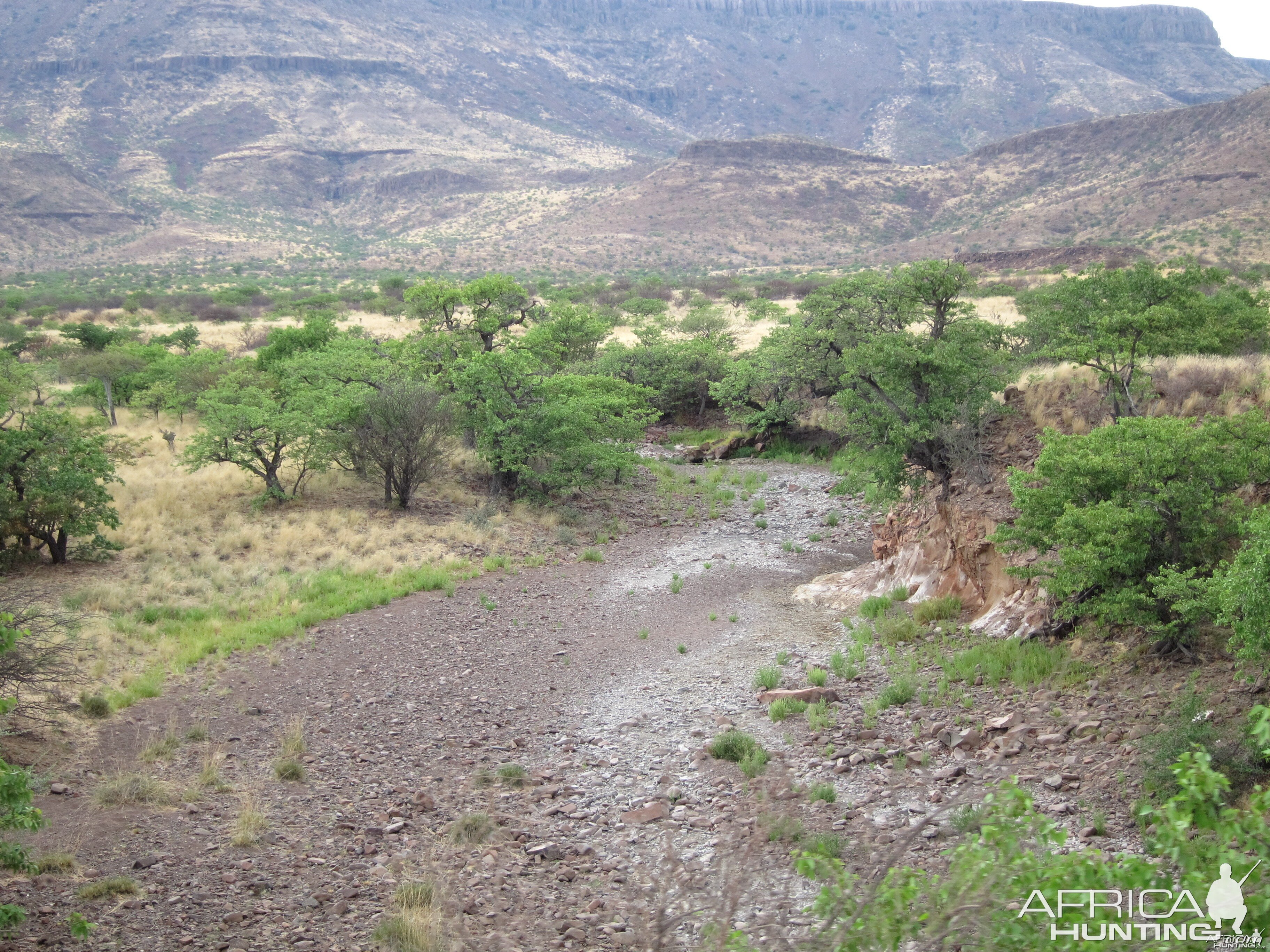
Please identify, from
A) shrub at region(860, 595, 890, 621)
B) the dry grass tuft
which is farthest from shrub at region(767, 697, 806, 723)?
the dry grass tuft

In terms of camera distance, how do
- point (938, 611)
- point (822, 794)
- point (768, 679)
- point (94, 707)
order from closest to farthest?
point (822, 794)
point (94, 707)
point (768, 679)
point (938, 611)

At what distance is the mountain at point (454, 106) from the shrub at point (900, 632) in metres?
77.9

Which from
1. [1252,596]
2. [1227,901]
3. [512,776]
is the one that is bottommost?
[512,776]

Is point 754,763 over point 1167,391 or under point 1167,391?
under

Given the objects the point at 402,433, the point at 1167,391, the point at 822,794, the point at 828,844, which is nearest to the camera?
the point at 828,844

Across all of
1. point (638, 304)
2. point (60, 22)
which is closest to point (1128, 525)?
point (638, 304)

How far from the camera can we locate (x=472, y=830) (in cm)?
779

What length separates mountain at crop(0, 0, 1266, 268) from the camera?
9719cm

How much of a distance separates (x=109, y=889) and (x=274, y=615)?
7888 mm

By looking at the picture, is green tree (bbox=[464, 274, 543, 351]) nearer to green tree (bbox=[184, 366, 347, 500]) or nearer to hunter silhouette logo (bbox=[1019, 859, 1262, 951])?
green tree (bbox=[184, 366, 347, 500])

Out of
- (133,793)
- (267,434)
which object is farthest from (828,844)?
(267,434)

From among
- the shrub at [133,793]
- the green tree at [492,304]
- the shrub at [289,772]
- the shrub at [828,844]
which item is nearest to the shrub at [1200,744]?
the shrub at [828,844]

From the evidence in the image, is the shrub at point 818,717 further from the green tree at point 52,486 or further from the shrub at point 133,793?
the green tree at point 52,486

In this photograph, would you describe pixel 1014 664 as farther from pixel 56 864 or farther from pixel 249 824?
pixel 56 864
